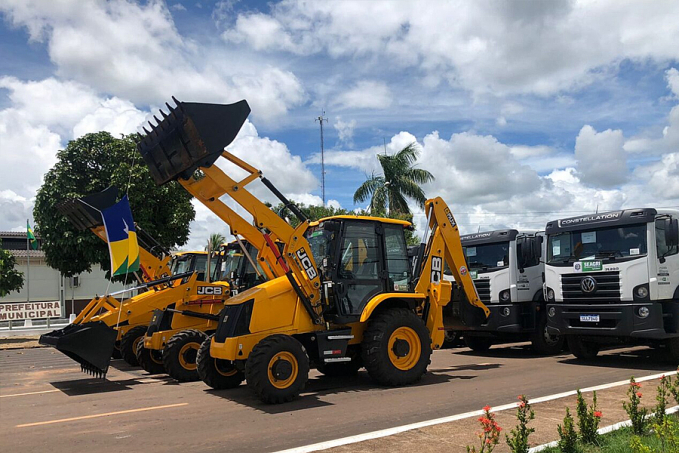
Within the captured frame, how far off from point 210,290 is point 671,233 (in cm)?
891

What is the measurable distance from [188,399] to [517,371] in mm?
6001

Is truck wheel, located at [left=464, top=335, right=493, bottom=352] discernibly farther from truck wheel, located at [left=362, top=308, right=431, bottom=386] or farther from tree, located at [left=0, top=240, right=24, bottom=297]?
tree, located at [left=0, top=240, right=24, bottom=297]

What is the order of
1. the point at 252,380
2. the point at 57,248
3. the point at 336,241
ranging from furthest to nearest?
the point at 57,248 < the point at 336,241 < the point at 252,380

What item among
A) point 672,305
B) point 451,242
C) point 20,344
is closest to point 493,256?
point 451,242

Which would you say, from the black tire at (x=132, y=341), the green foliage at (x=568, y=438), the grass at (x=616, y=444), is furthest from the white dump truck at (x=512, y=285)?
the green foliage at (x=568, y=438)

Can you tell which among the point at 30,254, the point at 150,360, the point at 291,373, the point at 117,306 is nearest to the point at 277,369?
the point at 291,373

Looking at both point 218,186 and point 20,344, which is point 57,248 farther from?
point 218,186

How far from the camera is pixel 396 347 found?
9711mm

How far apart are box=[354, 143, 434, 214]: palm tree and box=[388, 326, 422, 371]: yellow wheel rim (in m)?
20.1

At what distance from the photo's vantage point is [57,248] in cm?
2359

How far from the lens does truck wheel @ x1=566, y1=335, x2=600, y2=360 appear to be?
12.2 meters

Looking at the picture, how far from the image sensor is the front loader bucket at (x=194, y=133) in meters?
8.72

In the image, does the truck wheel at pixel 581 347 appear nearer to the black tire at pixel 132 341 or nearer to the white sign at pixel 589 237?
the white sign at pixel 589 237

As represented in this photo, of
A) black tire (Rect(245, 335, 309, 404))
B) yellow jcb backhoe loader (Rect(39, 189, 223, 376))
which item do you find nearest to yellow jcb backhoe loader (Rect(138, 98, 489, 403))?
black tire (Rect(245, 335, 309, 404))
